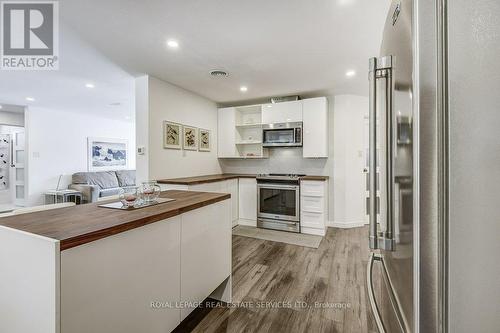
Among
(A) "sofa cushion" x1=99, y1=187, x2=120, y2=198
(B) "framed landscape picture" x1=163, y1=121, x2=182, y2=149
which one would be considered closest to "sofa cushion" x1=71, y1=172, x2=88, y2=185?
(A) "sofa cushion" x1=99, y1=187, x2=120, y2=198

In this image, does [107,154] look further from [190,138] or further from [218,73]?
[218,73]

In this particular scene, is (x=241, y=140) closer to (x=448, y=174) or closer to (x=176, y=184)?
(x=176, y=184)

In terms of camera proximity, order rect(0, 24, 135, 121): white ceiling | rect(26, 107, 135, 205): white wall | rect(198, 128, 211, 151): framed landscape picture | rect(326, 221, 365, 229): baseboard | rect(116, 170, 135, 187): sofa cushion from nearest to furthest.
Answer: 1. rect(0, 24, 135, 121): white ceiling
2. rect(326, 221, 365, 229): baseboard
3. rect(198, 128, 211, 151): framed landscape picture
4. rect(26, 107, 135, 205): white wall
5. rect(116, 170, 135, 187): sofa cushion

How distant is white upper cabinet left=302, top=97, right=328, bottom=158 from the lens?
397cm

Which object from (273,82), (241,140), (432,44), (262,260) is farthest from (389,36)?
(241,140)

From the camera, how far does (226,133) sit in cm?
477

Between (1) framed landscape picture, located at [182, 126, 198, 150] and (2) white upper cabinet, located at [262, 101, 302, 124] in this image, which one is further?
(2) white upper cabinet, located at [262, 101, 302, 124]

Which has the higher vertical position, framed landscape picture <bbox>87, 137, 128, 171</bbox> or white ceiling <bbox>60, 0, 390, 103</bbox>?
white ceiling <bbox>60, 0, 390, 103</bbox>

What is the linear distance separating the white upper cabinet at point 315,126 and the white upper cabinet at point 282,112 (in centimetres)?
13

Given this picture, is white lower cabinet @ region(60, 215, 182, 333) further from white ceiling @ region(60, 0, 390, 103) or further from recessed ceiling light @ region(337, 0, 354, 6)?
recessed ceiling light @ region(337, 0, 354, 6)

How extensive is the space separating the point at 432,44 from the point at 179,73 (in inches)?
127

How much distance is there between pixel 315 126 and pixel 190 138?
2.25 m

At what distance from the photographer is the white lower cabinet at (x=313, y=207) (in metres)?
3.79

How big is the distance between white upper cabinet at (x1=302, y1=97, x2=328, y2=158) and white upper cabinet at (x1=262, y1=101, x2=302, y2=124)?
13 centimetres
